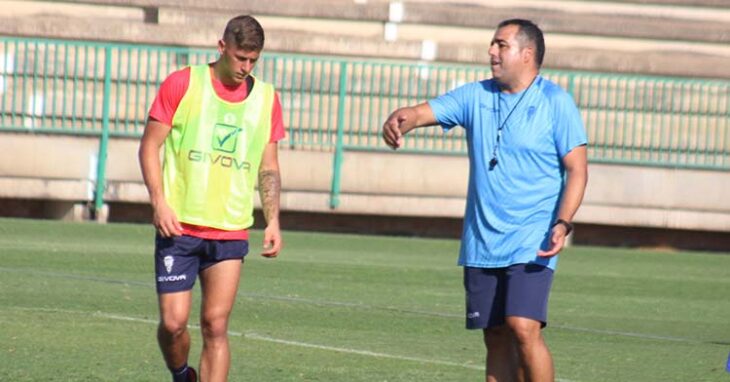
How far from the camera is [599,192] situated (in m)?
21.1

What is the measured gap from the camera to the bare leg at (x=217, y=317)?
8.30 metres

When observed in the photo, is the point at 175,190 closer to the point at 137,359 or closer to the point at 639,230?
the point at 137,359

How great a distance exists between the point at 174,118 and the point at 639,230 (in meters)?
14.0

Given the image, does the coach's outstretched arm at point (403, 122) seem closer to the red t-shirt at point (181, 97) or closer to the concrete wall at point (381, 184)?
the red t-shirt at point (181, 97)

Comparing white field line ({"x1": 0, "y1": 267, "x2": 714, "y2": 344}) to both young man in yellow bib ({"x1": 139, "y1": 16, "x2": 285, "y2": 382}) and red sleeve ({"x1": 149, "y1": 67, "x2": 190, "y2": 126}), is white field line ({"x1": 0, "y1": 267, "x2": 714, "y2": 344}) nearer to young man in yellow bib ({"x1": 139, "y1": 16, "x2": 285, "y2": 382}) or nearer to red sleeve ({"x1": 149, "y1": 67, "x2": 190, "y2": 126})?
young man in yellow bib ({"x1": 139, "y1": 16, "x2": 285, "y2": 382})

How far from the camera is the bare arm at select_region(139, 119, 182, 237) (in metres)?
8.16

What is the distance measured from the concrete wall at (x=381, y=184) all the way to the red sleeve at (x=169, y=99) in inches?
454

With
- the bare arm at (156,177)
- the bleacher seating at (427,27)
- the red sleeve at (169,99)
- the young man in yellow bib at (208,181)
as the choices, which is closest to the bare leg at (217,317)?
the young man in yellow bib at (208,181)

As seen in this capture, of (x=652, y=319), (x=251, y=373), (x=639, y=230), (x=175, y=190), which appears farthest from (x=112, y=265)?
(x=639, y=230)

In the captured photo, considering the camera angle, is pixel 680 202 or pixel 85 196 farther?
pixel 680 202

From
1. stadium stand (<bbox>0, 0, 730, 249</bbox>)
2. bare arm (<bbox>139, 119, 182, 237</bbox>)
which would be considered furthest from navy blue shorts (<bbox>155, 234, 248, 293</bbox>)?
stadium stand (<bbox>0, 0, 730, 249</bbox>)

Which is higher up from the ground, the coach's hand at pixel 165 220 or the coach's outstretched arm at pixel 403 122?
the coach's outstretched arm at pixel 403 122

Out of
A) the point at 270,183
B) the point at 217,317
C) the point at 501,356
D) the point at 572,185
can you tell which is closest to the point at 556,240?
the point at 572,185

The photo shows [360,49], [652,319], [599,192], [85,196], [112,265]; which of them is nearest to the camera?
[652,319]
